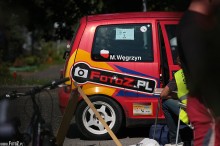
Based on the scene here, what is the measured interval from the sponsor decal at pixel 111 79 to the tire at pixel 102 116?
24 centimetres

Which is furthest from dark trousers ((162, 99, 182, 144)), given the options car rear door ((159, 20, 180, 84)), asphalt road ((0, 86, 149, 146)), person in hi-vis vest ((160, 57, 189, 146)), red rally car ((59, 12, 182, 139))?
asphalt road ((0, 86, 149, 146))

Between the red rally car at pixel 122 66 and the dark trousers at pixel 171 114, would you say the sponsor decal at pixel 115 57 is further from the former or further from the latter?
the dark trousers at pixel 171 114

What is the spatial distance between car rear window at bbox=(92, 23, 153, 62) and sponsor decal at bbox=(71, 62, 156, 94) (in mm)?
189

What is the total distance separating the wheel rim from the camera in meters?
7.43

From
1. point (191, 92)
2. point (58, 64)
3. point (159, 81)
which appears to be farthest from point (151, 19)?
point (58, 64)

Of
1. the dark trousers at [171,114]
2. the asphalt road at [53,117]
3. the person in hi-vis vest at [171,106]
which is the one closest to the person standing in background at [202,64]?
the asphalt road at [53,117]

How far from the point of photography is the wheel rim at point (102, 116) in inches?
293

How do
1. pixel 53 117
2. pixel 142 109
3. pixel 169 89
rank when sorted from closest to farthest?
1. pixel 53 117
2. pixel 169 89
3. pixel 142 109

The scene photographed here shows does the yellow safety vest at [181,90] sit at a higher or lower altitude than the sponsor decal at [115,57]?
lower

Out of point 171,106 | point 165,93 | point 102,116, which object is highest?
point 165,93

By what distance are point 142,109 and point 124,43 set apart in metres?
0.93

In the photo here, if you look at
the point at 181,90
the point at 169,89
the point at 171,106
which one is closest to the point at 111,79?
the point at 171,106

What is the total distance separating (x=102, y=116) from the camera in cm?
744

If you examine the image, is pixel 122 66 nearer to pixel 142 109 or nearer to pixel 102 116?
pixel 142 109
